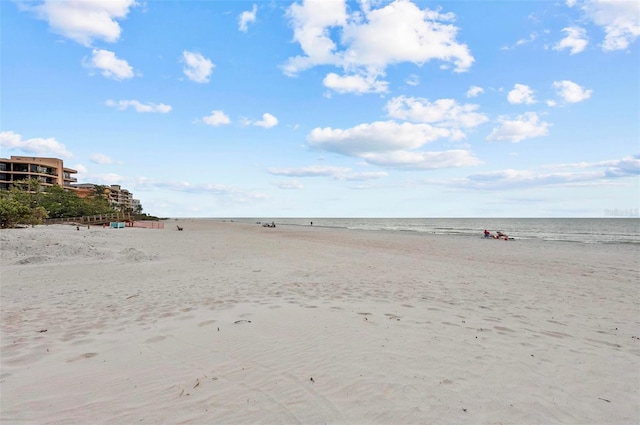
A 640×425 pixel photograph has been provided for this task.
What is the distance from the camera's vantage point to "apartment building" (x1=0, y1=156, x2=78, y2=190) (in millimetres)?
73375

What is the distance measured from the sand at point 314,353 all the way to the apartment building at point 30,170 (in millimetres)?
85208

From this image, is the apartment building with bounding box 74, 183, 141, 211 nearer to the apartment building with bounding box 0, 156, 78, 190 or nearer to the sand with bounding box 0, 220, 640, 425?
the apartment building with bounding box 0, 156, 78, 190

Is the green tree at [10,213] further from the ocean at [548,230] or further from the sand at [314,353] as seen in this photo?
the ocean at [548,230]

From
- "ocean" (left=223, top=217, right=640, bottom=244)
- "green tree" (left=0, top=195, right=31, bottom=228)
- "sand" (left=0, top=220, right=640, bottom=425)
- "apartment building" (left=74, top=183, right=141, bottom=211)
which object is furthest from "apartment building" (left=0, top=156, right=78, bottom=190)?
"sand" (left=0, top=220, right=640, bottom=425)

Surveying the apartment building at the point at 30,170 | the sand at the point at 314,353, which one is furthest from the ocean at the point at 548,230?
the apartment building at the point at 30,170

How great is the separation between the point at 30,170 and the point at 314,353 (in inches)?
3852

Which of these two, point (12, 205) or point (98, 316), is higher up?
point (12, 205)

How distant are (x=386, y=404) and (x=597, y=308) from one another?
22.1 ft

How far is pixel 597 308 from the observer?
7184 mm

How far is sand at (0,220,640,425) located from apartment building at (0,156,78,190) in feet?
280

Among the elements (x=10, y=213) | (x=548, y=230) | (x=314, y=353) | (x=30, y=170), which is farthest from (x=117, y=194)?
(x=314, y=353)

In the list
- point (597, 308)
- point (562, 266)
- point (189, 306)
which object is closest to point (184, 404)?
point (189, 306)

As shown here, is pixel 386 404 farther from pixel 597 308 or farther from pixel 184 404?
pixel 597 308

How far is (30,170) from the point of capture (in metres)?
75.6
